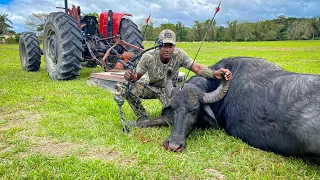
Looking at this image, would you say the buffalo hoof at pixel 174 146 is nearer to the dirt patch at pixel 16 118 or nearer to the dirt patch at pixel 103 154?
the dirt patch at pixel 103 154

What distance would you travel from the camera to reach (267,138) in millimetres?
3812

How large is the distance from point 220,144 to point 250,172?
2.74ft

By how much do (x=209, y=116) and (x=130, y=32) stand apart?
569 cm

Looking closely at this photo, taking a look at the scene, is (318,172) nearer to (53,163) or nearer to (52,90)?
(53,163)


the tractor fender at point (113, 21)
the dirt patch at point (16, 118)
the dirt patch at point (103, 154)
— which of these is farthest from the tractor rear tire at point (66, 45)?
the dirt patch at point (103, 154)

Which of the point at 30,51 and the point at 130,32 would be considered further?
the point at 30,51

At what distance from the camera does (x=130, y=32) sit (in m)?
9.29

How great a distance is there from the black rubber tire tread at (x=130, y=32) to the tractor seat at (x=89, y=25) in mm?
967

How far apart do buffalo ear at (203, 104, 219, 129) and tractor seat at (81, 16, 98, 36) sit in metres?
6.58

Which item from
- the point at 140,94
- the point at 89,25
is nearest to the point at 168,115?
the point at 140,94

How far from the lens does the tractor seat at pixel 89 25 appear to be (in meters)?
9.78

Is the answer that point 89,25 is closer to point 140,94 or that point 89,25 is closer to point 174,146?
point 140,94

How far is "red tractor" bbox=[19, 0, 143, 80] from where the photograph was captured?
312 inches

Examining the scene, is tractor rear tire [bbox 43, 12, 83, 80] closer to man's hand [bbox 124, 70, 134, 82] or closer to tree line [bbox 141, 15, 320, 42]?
man's hand [bbox 124, 70, 134, 82]
